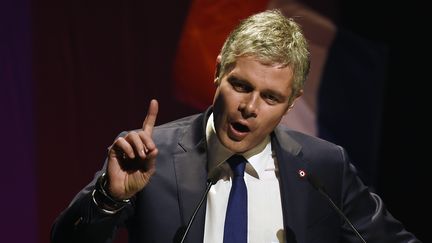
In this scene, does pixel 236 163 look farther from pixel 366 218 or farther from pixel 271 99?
pixel 366 218

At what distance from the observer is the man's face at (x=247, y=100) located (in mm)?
1609

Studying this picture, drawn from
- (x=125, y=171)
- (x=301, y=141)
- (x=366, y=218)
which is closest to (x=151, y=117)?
(x=125, y=171)

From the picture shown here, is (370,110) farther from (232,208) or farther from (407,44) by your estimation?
(232,208)

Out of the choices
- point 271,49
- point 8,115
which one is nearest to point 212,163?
point 271,49

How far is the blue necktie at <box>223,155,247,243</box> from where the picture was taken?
1.60 meters

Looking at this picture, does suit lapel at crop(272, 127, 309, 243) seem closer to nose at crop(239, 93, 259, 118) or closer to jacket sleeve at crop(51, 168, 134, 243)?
nose at crop(239, 93, 259, 118)

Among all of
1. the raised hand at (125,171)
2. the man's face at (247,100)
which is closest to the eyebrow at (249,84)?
the man's face at (247,100)

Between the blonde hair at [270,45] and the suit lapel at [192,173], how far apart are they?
0.16 metres

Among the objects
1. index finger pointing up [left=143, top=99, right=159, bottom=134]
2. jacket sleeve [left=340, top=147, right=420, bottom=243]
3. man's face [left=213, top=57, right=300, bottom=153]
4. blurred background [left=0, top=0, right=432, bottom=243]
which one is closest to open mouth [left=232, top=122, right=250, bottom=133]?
man's face [left=213, top=57, right=300, bottom=153]

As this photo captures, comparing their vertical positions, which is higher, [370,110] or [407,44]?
[407,44]

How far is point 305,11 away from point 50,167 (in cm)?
138

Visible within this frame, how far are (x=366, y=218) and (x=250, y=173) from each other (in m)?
0.33

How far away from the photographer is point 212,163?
1697 mm

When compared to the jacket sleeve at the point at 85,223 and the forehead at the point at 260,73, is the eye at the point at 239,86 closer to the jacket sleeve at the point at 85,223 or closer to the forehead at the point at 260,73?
the forehead at the point at 260,73
